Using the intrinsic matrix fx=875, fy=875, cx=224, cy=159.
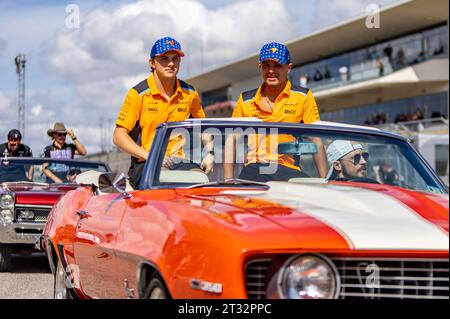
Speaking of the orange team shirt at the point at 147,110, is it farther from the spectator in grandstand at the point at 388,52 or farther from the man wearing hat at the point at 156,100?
the spectator in grandstand at the point at 388,52

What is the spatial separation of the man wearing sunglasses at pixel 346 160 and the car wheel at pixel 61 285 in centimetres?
192

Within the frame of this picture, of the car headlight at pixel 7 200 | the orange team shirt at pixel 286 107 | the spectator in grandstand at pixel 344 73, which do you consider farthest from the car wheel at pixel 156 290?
the spectator in grandstand at pixel 344 73

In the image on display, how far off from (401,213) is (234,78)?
68503 mm

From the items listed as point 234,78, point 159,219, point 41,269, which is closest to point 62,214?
point 159,219

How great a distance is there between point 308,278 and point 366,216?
0.44 metres

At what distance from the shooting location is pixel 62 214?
6285mm

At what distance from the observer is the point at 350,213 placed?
3.70 metres

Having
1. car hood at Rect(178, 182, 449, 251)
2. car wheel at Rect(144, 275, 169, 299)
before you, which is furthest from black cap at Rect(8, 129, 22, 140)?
car wheel at Rect(144, 275, 169, 299)

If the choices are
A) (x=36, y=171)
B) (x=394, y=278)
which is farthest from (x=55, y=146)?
(x=394, y=278)

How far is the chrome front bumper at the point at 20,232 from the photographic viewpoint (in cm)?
1055

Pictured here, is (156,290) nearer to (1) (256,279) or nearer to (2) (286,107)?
(1) (256,279)

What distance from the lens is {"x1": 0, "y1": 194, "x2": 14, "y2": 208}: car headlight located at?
35.2ft

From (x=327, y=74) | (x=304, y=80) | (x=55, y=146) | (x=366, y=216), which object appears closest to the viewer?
(x=366, y=216)

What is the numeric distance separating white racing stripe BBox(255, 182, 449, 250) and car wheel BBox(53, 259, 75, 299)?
2058 millimetres
